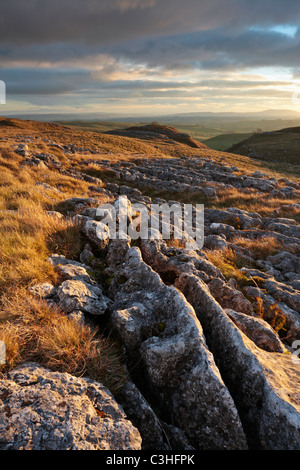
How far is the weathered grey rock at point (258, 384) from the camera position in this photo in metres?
3.47

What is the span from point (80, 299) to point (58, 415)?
2.28 metres

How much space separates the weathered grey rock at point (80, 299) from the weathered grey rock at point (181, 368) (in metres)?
0.52

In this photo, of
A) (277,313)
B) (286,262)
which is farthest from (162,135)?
(277,313)

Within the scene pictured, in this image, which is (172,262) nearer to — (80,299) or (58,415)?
(80,299)

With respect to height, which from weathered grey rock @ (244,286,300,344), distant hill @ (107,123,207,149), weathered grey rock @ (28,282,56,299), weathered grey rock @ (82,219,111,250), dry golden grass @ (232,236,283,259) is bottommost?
weathered grey rock @ (244,286,300,344)

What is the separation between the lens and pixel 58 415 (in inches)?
120

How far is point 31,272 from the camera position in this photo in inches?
211

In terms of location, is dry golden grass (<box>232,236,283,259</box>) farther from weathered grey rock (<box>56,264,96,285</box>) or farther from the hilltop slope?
weathered grey rock (<box>56,264,96,285</box>)

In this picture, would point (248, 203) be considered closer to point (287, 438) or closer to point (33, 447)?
point (287, 438)

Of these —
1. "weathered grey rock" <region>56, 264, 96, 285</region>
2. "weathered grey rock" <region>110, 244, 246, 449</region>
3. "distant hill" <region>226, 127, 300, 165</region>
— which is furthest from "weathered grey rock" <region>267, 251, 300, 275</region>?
"distant hill" <region>226, 127, 300, 165</region>

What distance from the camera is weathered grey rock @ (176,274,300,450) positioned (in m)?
3.47

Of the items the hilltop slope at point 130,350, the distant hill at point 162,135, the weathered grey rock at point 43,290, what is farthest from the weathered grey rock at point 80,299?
the distant hill at point 162,135

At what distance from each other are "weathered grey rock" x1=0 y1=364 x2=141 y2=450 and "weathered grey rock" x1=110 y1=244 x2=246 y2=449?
906 mm
